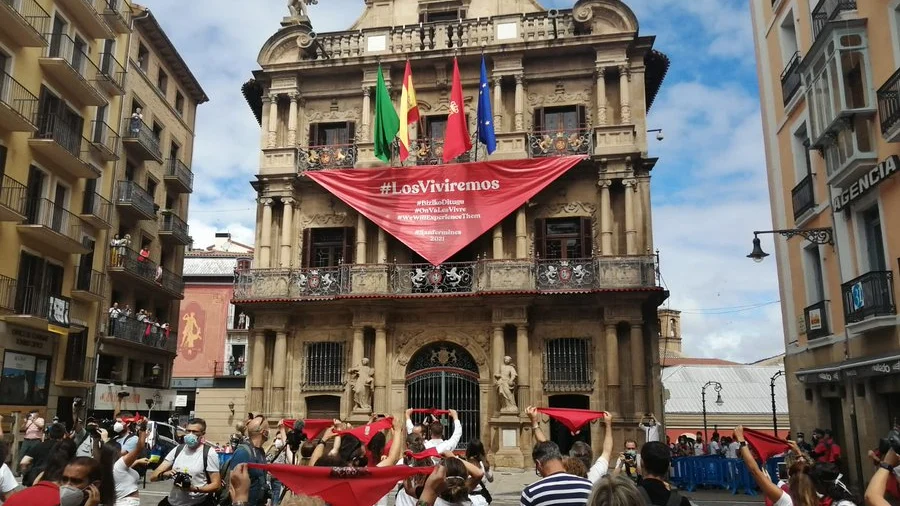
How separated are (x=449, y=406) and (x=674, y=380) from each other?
117 ft

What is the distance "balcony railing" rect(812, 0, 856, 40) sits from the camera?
690 inches

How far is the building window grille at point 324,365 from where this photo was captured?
25.7m

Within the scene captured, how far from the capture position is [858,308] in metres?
17.0

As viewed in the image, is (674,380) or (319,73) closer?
(319,73)

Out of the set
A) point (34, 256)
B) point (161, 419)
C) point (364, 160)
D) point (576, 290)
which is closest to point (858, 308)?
point (576, 290)

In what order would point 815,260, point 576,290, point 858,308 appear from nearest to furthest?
point 858,308 < point 815,260 < point 576,290

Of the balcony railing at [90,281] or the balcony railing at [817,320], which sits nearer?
the balcony railing at [817,320]

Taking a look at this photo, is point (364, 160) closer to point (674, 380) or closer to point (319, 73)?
point (319, 73)

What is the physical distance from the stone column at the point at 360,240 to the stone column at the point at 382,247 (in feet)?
1.84

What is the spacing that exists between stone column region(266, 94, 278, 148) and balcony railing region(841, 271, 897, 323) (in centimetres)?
1959

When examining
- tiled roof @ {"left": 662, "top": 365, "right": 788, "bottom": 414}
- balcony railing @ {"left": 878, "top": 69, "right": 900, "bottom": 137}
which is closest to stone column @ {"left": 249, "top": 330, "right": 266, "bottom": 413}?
balcony railing @ {"left": 878, "top": 69, "right": 900, "bottom": 137}

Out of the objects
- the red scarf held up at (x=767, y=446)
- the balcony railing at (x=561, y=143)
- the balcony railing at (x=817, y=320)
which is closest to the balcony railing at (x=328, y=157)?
the balcony railing at (x=561, y=143)

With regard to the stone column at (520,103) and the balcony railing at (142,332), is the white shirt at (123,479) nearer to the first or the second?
the stone column at (520,103)

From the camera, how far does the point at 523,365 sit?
943 inches
